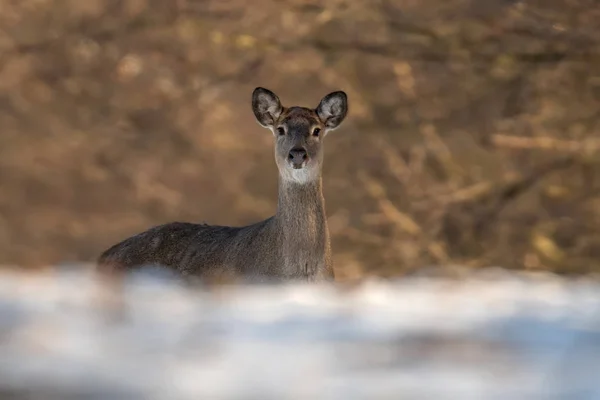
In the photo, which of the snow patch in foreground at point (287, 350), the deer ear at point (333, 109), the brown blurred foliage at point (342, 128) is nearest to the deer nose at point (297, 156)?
the deer ear at point (333, 109)

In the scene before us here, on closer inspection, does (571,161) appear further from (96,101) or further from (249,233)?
(249,233)

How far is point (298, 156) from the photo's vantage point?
7.17 meters

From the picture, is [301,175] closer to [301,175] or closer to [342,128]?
[301,175]

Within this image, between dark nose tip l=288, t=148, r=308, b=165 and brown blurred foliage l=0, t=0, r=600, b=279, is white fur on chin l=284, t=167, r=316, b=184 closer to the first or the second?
dark nose tip l=288, t=148, r=308, b=165

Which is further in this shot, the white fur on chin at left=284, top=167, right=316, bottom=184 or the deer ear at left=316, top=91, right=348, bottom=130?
the deer ear at left=316, top=91, right=348, bottom=130

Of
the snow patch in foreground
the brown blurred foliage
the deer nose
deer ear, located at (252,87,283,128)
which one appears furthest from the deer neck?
the brown blurred foliage

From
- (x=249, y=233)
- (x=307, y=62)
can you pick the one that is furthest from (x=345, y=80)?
(x=249, y=233)

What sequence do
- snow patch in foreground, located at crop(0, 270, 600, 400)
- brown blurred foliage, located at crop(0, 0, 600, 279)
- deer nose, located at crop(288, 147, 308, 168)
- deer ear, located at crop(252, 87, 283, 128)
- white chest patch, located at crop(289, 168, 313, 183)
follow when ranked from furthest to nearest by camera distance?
brown blurred foliage, located at crop(0, 0, 600, 279) < deer ear, located at crop(252, 87, 283, 128) < white chest patch, located at crop(289, 168, 313, 183) < deer nose, located at crop(288, 147, 308, 168) < snow patch in foreground, located at crop(0, 270, 600, 400)

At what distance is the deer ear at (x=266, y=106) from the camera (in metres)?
7.82

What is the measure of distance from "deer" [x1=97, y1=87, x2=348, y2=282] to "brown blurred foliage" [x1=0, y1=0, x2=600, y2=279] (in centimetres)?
443

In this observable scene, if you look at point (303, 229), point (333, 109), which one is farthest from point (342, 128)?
point (303, 229)

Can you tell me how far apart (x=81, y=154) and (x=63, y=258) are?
107 centimetres

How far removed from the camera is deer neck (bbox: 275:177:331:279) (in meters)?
6.91

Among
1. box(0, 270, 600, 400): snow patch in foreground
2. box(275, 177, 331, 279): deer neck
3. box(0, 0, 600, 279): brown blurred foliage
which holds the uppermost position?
box(0, 0, 600, 279): brown blurred foliage
